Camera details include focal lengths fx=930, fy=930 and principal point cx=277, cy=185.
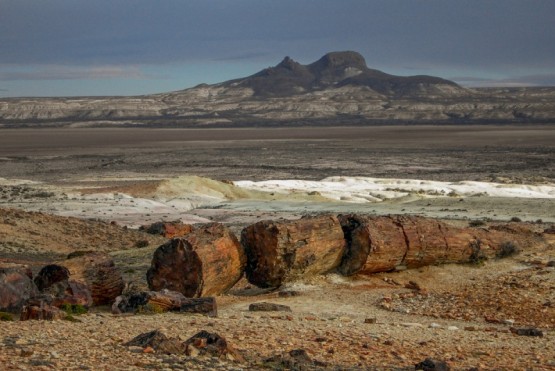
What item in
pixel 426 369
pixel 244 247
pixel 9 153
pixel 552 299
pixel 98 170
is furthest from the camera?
pixel 9 153

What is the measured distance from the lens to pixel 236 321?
1192 centimetres

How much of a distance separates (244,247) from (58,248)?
22.2 ft

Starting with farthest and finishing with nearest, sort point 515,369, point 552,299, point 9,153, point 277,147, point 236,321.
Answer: point 277,147 → point 9,153 → point 552,299 → point 236,321 → point 515,369

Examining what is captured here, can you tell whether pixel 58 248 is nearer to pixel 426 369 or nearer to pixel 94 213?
pixel 94 213

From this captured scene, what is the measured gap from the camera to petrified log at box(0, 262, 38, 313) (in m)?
12.7

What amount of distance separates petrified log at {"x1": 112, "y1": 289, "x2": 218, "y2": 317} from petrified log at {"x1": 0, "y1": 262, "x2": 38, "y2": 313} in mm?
1247

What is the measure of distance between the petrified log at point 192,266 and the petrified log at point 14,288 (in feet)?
7.80

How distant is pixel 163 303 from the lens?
1291 cm

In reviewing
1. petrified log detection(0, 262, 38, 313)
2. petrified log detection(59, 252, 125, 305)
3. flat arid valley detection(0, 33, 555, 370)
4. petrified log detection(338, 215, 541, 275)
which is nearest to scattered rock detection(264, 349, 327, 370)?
flat arid valley detection(0, 33, 555, 370)

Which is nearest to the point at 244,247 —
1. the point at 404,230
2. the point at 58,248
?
the point at 404,230

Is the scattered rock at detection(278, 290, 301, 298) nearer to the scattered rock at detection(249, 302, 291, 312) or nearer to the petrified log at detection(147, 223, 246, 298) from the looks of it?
the petrified log at detection(147, 223, 246, 298)

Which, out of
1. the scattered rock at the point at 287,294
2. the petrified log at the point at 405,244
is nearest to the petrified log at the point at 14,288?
the scattered rock at the point at 287,294

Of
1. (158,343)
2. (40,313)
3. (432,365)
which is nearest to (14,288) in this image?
(40,313)

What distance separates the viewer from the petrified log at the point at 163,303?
A: 41.6ft
